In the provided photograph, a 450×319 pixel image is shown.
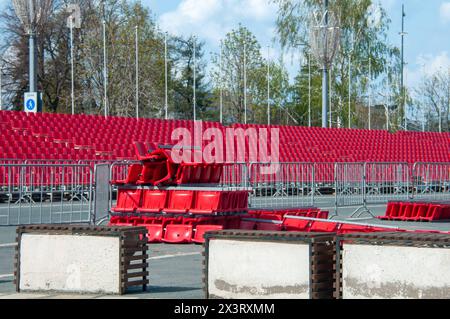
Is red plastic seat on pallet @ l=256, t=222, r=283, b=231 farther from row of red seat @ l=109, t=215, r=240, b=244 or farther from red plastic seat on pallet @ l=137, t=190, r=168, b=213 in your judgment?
red plastic seat on pallet @ l=137, t=190, r=168, b=213

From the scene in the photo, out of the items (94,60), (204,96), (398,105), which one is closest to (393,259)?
(94,60)

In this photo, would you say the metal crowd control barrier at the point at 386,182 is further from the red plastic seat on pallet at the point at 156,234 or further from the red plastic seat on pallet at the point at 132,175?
the red plastic seat on pallet at the point at 156,234

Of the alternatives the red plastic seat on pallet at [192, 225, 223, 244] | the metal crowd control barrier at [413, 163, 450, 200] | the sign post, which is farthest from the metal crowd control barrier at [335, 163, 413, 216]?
the sign post

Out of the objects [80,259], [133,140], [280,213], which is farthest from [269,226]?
[133,140]

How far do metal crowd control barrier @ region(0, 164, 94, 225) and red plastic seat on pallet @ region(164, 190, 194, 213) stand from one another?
3442mm

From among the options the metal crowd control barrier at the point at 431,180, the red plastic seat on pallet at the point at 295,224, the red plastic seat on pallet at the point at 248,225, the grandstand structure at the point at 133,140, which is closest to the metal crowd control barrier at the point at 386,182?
the metal crowd control barrier at the point at 431,180

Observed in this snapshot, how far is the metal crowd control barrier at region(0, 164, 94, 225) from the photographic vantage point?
2023 centimetres

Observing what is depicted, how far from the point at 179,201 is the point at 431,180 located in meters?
15.8

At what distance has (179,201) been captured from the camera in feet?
54.0

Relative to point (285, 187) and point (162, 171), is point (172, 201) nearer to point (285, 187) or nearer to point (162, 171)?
point (162, 171)

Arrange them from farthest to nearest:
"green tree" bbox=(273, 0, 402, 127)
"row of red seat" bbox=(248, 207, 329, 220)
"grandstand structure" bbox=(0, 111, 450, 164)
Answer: "green tree" bbox=(273, 0, 402, 127), "grandstand structure" bbox=(0, 111, 450, 164), "row of red seat" bbox=(248, 207, 329, 220)
